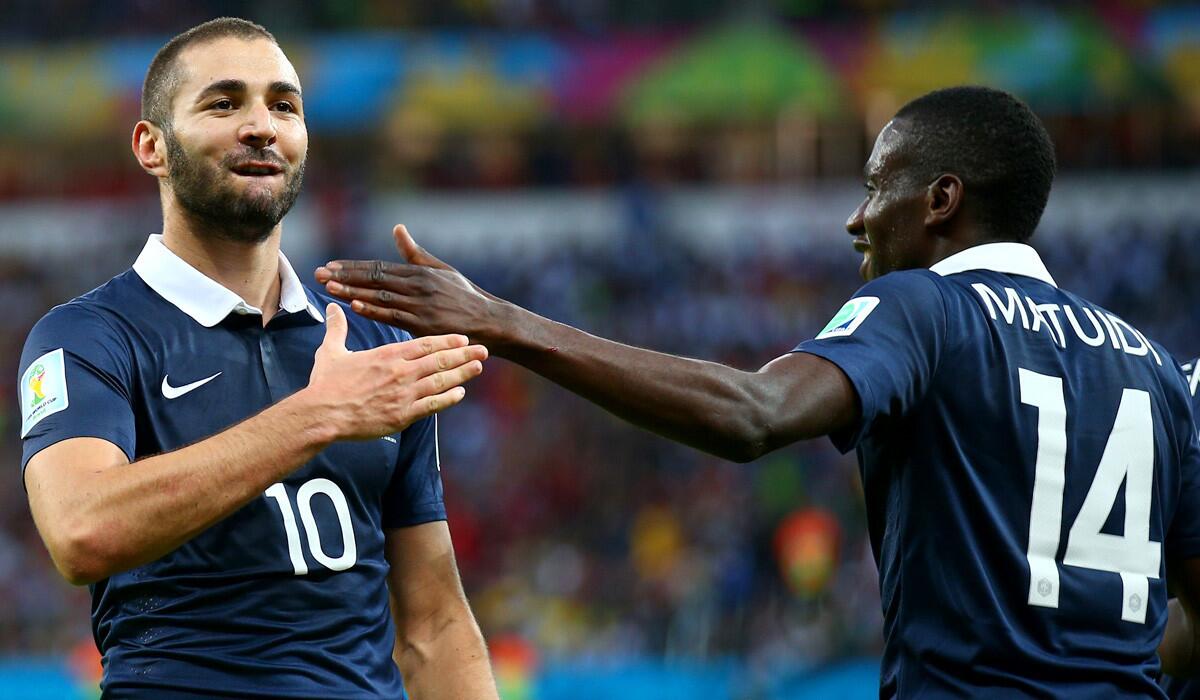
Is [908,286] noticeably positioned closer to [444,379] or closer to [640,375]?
[640,375]

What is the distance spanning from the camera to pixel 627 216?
1805cm

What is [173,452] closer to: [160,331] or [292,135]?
[160,331]

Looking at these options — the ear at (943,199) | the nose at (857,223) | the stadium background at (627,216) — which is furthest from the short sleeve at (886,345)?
the stadium background at (627,216)

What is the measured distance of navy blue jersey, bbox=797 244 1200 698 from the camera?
2.96 metres

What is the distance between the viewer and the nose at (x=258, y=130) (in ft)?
11.1

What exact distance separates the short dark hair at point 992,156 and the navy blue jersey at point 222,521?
147cm

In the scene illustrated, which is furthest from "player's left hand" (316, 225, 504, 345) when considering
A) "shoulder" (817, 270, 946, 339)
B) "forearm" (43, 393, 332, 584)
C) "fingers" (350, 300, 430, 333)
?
"shoulder" (817, 270, 946, 339)

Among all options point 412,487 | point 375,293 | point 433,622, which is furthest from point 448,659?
point 375,293

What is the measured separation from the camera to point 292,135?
136 inches

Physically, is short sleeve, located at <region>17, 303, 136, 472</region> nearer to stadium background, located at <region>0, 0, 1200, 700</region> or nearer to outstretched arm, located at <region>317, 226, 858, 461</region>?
outstretched arm, located at <region>317, 226, 858, 461</region>

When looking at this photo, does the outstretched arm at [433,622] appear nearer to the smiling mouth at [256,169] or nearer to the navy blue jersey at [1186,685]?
the smiling mouth at [256,169]

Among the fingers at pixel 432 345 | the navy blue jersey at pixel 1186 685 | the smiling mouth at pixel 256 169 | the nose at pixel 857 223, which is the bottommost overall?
the navy blue jersey at pixel 1186 685

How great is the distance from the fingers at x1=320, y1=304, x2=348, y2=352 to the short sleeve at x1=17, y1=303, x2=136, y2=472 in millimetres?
458

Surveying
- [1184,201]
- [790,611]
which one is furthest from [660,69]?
[790,611]
